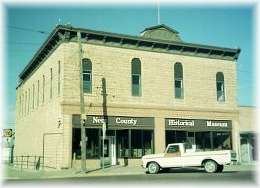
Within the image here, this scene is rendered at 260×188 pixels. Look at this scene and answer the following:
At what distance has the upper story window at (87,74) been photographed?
2990cm

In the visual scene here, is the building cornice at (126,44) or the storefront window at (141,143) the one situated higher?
the building cornice at (126,44)

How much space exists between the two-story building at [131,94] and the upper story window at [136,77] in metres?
0.08

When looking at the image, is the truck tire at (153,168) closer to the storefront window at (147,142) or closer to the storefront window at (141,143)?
the storefront window at (141,143)

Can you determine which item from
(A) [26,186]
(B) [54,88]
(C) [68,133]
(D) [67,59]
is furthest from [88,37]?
(A) [26,186]

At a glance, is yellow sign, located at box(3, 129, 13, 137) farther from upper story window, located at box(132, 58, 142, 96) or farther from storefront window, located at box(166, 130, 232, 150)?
storefront window, located at box(166, 130, 232, 150)

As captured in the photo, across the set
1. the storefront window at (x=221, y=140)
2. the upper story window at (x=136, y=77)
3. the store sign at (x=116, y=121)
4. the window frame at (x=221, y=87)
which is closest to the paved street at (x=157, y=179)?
the store sign at (x=116, y=121)

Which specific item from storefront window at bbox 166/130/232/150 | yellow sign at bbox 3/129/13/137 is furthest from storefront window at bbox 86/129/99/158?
storefront window at bbox 166/130/232/150

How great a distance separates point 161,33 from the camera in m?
34.7

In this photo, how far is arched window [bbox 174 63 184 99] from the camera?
3359 centimetres

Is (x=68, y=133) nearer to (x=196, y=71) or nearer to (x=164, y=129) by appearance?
(x=164, y=129)

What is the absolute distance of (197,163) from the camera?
2300 cm

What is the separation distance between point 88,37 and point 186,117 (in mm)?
10419

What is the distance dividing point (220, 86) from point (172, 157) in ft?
45.7

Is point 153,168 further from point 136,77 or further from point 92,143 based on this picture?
point 136,77
